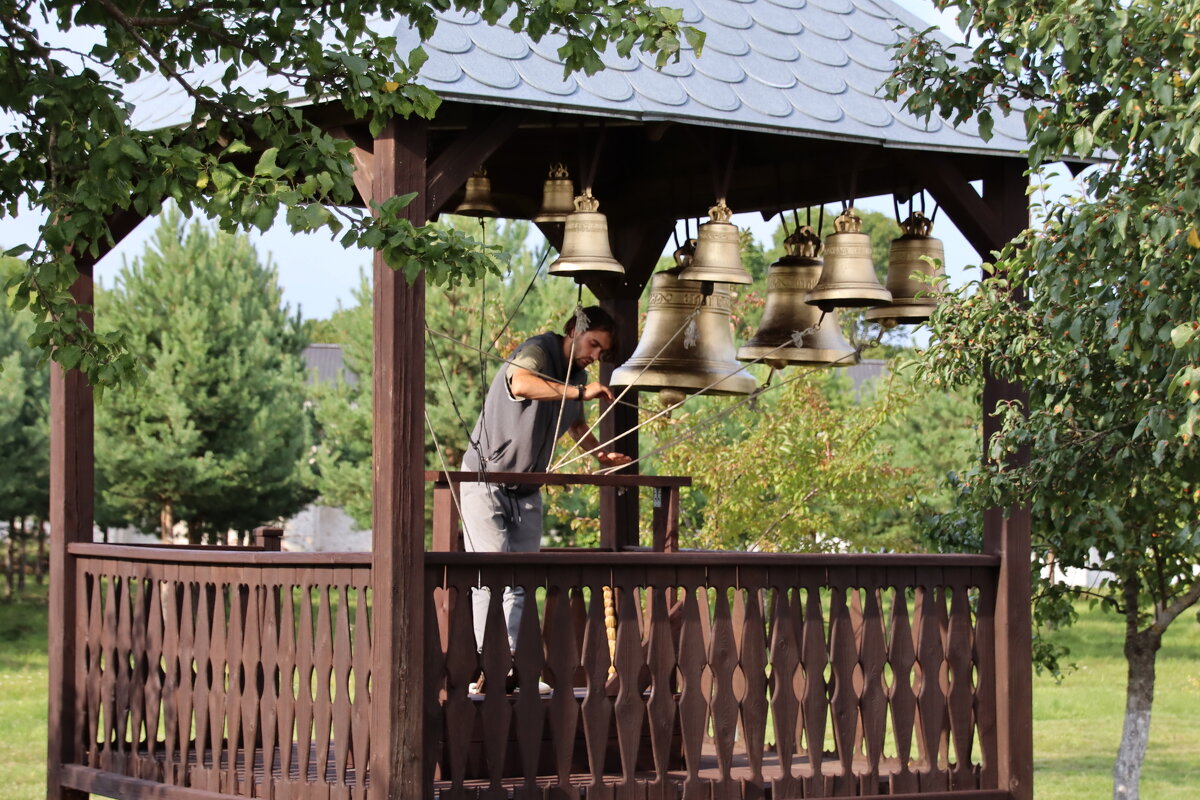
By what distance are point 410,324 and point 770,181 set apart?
2.95 m

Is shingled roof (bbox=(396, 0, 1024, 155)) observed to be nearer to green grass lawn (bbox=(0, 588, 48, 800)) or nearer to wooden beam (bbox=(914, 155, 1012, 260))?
wooden beam (bbox=(914, 155, 1012, 260))

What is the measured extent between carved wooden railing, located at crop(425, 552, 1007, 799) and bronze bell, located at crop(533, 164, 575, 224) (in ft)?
5.59

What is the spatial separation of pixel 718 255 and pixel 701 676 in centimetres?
174

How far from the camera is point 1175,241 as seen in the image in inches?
211

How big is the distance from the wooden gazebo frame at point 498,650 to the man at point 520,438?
0.40 metres

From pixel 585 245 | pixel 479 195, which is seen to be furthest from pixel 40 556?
pixel 585 245

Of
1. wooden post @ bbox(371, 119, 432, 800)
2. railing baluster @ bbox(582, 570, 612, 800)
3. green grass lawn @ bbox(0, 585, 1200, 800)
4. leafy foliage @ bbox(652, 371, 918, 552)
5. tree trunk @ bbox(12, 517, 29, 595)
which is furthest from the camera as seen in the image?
tree trunk @ bbox(12, 517, 29, 595)

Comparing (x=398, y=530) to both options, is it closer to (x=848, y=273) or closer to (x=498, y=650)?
(x=498, y=650)

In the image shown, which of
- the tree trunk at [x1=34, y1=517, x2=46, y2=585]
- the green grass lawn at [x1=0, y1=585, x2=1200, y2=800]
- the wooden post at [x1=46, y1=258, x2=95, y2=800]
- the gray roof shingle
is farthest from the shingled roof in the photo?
the tree trunk at [x1=34, y1=517, x2=46, y2=585]

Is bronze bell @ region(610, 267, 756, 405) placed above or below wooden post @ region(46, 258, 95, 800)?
above

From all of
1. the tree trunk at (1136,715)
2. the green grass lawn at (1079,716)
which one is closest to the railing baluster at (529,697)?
the tree trunk at (1136,715)

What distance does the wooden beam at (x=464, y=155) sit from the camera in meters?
6.44

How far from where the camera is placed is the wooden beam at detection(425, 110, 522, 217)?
644 centimetres

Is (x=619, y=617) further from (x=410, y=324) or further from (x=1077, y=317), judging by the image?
(x=1077, y=317)
